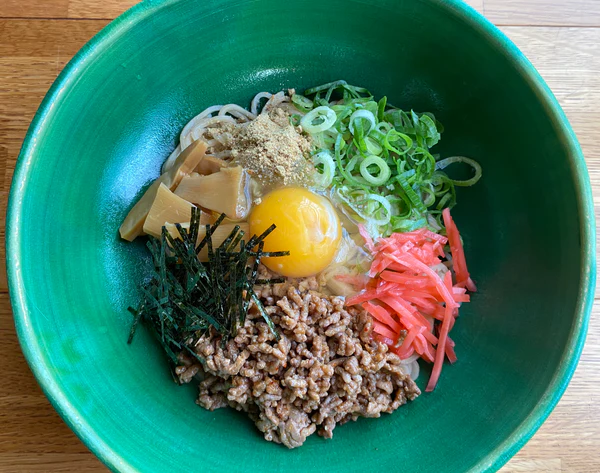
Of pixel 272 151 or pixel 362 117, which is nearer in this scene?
pixel 272 151

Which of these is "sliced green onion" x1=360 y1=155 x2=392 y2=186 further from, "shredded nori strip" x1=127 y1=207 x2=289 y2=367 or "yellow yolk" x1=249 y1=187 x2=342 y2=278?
"shredded nori strip" x1=127 y1=207 x2=289 y2=367

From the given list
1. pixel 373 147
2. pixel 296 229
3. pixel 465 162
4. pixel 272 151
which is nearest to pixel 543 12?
pixel 465 162

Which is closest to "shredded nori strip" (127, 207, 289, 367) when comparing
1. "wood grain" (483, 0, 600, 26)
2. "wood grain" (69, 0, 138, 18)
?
"wood grain" (69, 0, 138, 18)

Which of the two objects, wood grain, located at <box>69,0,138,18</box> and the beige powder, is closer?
the beige powder

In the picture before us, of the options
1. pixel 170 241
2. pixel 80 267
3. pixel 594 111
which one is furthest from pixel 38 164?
pixel 594 111

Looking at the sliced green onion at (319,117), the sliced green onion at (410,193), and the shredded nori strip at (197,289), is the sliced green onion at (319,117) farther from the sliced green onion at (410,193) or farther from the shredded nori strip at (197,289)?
the shredded nori strip at (197,289)

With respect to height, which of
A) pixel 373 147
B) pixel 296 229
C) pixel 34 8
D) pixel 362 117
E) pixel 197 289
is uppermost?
pixel 34 8

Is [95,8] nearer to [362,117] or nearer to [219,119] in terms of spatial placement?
[219,119]
